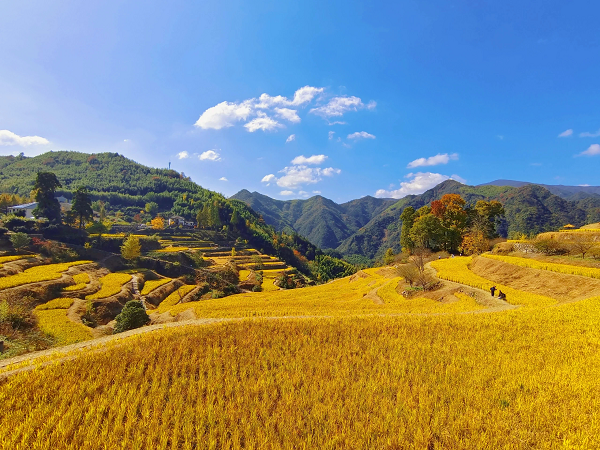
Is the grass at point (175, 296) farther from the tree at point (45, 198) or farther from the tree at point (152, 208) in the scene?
the tree at point (152, 208)

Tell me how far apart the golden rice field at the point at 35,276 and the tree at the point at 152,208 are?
88.2 metres

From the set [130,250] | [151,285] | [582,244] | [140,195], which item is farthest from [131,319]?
[140,195]

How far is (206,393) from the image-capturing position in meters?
7.18

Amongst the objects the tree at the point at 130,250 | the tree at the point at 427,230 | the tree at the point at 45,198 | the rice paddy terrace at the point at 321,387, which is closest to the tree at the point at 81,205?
the tree at the point at 45,198

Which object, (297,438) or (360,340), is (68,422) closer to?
(297,438)

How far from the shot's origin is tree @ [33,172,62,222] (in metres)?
57.2

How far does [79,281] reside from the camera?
3497 centimetres

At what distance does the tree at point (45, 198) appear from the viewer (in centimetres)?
5725

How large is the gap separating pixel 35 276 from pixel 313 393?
135 feet

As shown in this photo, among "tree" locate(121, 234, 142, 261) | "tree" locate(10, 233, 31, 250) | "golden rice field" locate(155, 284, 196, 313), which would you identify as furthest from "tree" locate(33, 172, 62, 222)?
"golden rice field" locate(155, 284, 196, 313)

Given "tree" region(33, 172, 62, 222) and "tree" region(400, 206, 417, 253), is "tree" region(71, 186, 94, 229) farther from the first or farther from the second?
"tree" region(400, 206, 417, 253)

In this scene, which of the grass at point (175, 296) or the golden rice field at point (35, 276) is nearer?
the golden rice field at point (35, 276)

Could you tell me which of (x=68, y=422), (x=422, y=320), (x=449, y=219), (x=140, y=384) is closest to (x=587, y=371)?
(x=422, y=320)

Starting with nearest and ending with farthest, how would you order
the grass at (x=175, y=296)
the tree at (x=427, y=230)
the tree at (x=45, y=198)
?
the grass at (x=175, y=296) < the tree at (x=427, y=230) < the tree at (x=45, y=198)
